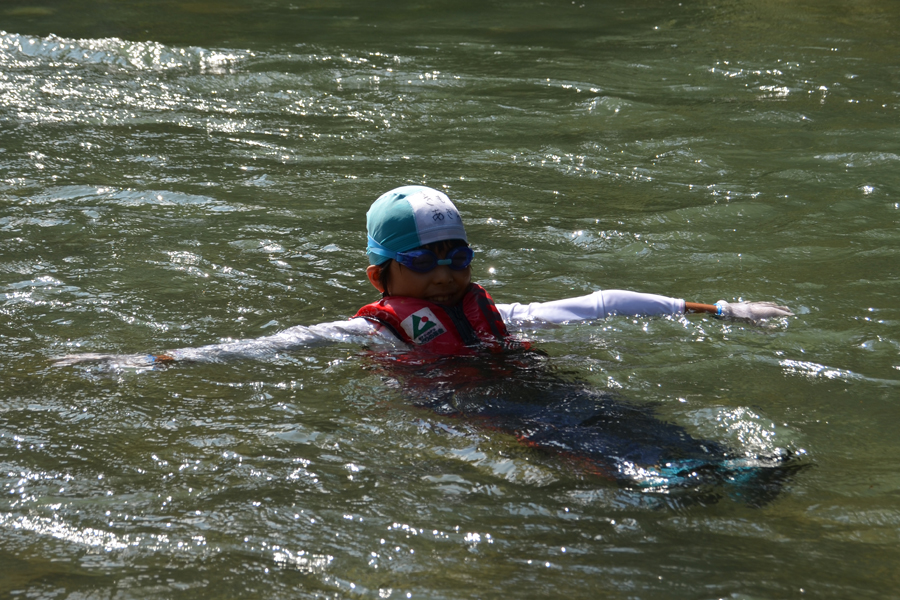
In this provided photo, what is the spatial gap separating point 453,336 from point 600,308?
0.84 metres

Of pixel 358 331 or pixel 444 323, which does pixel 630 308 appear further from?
pixel 358 331

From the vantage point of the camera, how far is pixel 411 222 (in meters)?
5.17

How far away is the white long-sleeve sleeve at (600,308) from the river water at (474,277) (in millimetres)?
262

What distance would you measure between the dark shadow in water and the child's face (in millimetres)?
382

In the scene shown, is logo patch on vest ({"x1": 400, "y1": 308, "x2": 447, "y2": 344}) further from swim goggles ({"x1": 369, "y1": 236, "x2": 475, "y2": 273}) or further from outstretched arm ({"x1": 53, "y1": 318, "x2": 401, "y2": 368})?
swim goggles ({"x1": 369, "y1": 236, "x2": 475, "y2": 273})

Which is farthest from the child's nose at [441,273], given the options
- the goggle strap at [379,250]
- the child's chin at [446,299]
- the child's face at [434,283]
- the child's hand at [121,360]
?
the child's hand at [121,360]

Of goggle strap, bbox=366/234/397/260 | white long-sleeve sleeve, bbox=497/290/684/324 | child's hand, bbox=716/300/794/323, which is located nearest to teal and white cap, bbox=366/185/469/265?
goggle strap, bbox=366/234/397/260

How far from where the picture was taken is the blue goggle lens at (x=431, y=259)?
5.11m

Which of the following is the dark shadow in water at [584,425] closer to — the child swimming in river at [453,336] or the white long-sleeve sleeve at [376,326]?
A: the child swimming in river at [453,336]

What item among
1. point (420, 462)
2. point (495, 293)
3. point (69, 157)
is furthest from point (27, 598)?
point (69, 157)

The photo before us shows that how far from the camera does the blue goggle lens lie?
201 inches

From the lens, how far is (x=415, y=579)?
327 centimetres

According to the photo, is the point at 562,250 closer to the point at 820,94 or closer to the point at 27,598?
the point at 27,598

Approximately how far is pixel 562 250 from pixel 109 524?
4441 millimetres
